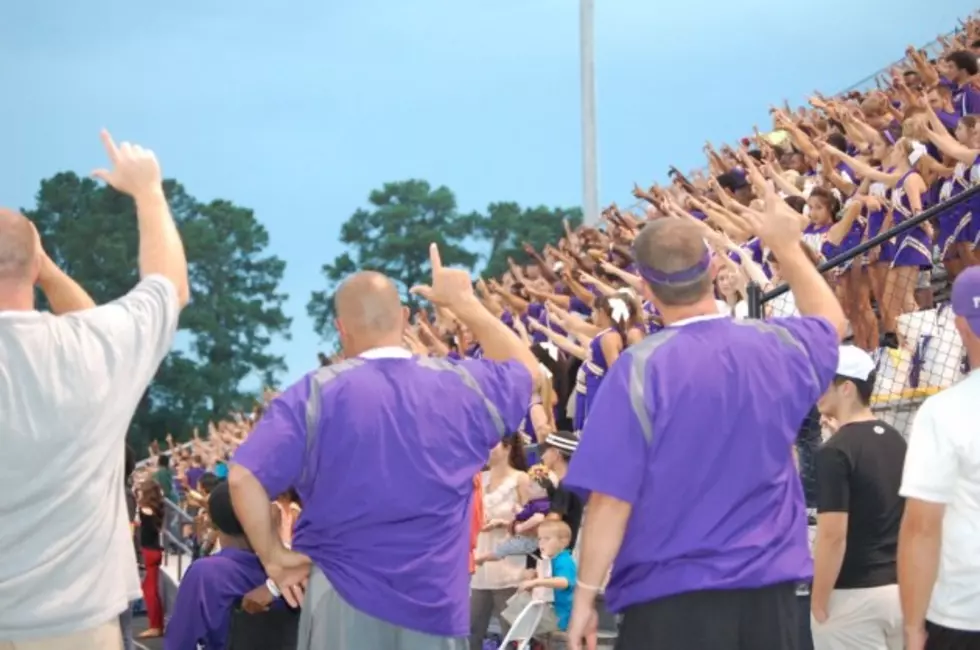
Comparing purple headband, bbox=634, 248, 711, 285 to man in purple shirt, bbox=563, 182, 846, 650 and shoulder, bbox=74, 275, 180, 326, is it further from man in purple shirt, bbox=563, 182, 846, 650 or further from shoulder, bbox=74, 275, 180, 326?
shoulder, bbox=74, 275, 180, 326

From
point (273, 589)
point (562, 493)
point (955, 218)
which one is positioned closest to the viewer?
point (273, 589)

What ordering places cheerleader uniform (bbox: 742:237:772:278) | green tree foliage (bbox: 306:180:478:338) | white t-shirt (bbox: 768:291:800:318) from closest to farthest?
white t-shirt (bbox: 768:291:800:318), cheerleader uniform (bbox: 742:237:772:278), green tree foliage (bbox: 306:180:478:338)

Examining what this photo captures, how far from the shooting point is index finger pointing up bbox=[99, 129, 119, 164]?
387 centimetres

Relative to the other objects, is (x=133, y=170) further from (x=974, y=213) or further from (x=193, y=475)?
(x=193, y=475)

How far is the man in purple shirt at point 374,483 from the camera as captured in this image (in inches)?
179

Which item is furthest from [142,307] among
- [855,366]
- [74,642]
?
[855,366]

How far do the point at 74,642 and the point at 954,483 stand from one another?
2271 mm

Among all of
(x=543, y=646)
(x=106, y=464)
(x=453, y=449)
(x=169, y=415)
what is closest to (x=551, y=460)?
(x=543, y=646)

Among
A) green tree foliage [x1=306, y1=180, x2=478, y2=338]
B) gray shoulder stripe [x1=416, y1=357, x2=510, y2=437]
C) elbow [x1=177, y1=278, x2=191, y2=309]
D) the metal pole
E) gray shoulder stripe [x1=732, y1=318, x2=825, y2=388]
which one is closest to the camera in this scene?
elbow [x1=177, y1=278, x2=191, y2=309]

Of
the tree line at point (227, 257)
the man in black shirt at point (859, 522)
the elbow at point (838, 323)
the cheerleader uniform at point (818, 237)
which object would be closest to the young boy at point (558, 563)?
the cheerleader uniform at point (818, 237)

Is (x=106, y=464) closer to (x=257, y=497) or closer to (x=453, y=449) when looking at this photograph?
(x=257, y=497)

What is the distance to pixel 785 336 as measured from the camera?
4215 millimetres

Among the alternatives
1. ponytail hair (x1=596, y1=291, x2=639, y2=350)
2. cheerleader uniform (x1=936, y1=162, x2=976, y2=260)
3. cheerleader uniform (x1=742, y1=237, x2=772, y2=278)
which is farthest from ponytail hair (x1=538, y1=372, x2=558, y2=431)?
cheerleader uniform (x1=936, y1=162, x2=976, y2=260)

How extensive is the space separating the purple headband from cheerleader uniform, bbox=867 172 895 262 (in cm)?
613
